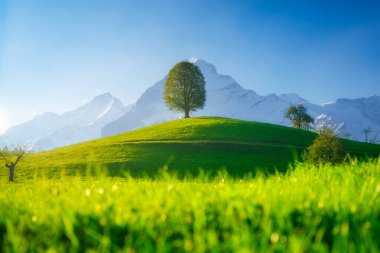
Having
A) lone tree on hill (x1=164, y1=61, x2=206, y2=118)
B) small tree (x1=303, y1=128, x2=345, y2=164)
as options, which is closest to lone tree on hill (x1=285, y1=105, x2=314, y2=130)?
lone tree on hill (x1=164, y1=61, x2=206, y2=118)

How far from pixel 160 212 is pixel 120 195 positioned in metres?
1.39

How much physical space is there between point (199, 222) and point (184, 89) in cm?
10589

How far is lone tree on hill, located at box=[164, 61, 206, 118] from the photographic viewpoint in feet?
356

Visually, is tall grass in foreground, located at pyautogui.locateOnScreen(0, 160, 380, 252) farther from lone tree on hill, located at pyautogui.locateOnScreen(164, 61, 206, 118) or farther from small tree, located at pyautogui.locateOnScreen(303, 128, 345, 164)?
lone tree on hill, located at pyautogui.locateOnScreen(164, 61, 206, 118)

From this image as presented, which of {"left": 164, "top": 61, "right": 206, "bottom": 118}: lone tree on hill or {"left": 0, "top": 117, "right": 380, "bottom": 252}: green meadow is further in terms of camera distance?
{"left": 164, "top": 61, "right": 206, "bottom": 118}: lone tree on hill

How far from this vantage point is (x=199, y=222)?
4.04 m

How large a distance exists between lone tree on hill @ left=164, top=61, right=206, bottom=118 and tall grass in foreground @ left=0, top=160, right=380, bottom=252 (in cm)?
10357

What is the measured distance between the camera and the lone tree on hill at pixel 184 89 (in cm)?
10844

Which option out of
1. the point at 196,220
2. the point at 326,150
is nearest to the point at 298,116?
the point at 326,150

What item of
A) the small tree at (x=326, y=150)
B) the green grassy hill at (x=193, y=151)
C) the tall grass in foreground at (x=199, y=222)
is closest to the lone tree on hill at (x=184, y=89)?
the green grassy hill at (x=193, y=151)

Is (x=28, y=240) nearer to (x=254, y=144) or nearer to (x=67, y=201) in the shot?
(x=67, y=201)

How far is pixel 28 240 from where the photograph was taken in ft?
13.7

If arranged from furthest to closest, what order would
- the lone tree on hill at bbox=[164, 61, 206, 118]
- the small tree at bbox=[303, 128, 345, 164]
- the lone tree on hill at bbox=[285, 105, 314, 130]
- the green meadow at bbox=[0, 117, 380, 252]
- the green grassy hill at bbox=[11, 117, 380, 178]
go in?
the lone tree on hill at bbox=[285, 105, 314, 130]
the lone tree on hill at bbox=[164, 61, 206, 118]
the green grassy hill at bbox=[11, 117, 380, 178]
the small tree at bbox=[303, 128, 345, 164]
the green meadow at bbox=[0, 117, 380, 252]

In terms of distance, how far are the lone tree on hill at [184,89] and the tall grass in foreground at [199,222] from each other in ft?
340
